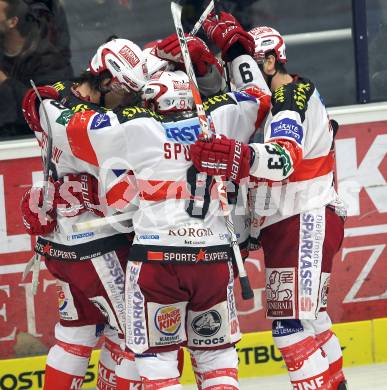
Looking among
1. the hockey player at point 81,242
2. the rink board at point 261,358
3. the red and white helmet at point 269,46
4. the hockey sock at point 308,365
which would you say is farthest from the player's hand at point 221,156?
the rink board at point 261,358

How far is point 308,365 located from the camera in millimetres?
5070

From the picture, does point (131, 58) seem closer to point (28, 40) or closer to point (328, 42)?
point (28, 40)

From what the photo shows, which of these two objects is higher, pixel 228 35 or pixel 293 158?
pixel 228 35

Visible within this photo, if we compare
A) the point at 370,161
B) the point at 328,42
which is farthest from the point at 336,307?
the point at 328,42

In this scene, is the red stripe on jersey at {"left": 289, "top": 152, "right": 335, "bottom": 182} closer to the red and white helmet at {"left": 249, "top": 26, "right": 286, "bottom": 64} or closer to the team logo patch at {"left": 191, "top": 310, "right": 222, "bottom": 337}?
the red and white helmet at {"left": 249, "top": 26, "right": 286, "bottom": 64}

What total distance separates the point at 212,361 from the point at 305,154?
87 cm

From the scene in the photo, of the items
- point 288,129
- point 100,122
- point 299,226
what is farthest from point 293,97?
point 100,122

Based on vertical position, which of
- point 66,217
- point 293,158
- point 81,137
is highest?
point 81,137

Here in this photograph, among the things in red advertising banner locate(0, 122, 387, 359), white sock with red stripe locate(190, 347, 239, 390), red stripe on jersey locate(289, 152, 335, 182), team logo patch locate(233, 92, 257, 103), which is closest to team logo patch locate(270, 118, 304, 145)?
team logo patch locate(233, 92, 257, 103)

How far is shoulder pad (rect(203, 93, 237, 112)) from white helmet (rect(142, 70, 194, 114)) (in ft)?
0.19

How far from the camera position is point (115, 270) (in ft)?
17.0

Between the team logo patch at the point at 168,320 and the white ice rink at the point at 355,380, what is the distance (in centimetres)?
141

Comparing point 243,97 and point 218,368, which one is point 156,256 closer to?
point 218,368

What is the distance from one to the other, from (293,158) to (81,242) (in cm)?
98
